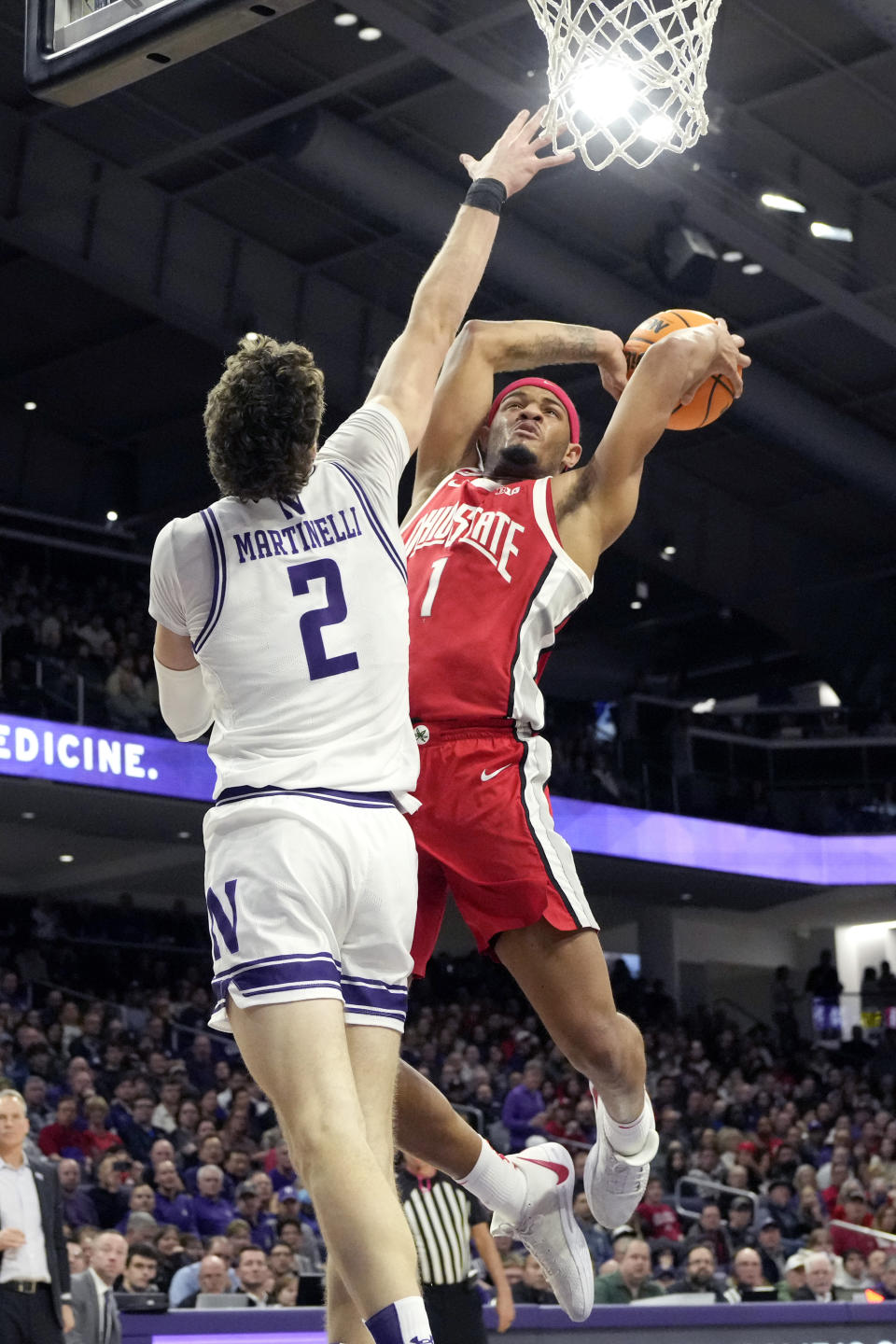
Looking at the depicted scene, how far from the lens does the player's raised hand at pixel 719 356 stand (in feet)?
16.0

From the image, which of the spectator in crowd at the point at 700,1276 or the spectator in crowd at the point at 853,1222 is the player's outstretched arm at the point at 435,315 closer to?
the spectator in crowd at the point at 700,1276

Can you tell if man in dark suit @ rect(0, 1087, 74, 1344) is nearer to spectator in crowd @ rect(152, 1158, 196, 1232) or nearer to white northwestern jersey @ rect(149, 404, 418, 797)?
white northwestern jersey @ rect(149, 404, 418, 797)

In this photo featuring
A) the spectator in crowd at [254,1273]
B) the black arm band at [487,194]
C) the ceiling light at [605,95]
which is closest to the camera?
the black arm band at [487,194]

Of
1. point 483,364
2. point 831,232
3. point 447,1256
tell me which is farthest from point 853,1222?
point 483,364

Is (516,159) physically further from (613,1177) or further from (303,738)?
(613,1177)

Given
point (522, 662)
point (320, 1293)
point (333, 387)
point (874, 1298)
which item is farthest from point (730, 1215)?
point (522, 662)

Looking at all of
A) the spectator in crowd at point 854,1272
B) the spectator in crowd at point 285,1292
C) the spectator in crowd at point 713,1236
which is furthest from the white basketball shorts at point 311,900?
the spectator in crowd at point 713,1236

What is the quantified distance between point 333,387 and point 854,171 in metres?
Answer: 6.43

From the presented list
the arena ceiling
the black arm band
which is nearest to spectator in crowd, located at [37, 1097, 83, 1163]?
the arena ceiling

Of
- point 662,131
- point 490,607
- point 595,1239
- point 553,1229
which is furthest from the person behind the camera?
point 595,1239

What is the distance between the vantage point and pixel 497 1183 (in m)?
4.87

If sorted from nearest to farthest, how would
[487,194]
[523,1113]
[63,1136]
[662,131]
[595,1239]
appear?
[487,194] < [662,131] < [63,1136] < [595,1239] < [523,1113]

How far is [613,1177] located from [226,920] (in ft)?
6.70

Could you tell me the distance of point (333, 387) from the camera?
67.5 feet
